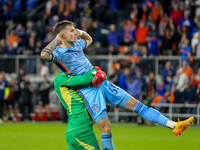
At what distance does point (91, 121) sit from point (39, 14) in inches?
738

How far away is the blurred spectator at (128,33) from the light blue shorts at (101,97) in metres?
13.3

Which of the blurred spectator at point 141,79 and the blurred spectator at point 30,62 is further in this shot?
A: the blurred spectator at point 30,62

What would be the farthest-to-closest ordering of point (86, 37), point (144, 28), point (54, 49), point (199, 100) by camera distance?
1. point (144, 28)
2. point (199, 100)
3. point (86, 37)
4. point (54, 49)

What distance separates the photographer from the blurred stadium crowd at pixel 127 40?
Result: 57.1ft

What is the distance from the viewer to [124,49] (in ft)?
64.9

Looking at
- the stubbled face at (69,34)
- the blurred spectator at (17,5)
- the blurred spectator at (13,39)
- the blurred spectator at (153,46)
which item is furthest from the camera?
the blurred spectator at (17,5)

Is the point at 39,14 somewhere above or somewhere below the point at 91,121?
above

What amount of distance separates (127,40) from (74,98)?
1341 cm

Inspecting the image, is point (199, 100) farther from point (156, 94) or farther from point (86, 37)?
point (86, 37)

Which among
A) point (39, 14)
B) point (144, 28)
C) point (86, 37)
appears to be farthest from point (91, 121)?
point (39, 14)

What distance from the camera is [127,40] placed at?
65.9ft

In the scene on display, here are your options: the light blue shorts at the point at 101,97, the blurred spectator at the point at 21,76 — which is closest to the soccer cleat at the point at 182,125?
the light blue shorts at the point at 101,97

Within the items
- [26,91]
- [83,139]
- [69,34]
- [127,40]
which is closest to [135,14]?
[127,40]

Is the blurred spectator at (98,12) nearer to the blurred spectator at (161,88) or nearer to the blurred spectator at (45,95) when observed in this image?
the blurred spectator at (45,95)
